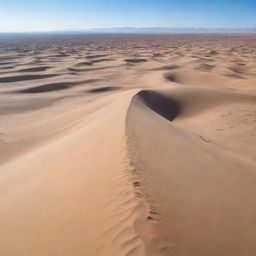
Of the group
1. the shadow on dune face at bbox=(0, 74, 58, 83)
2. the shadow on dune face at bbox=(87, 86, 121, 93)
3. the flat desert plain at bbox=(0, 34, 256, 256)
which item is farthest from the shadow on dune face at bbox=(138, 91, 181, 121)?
the shadow on dune face at bbox=(0, 74, 58, 83)

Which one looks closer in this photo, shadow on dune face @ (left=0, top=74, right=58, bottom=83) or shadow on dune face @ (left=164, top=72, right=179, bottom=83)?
shadow on dune face @ (left=164, top=72, right=179, bottom=83)

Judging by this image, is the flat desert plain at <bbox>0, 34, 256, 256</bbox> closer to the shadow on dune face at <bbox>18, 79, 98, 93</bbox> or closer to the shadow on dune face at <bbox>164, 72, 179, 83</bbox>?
the shadow on dune face at <bbox>18, 79, 98, 93</bbox>

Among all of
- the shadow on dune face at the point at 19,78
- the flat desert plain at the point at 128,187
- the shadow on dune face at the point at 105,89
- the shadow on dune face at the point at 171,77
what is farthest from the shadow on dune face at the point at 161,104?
the shadow on dune face at the point at 19,78

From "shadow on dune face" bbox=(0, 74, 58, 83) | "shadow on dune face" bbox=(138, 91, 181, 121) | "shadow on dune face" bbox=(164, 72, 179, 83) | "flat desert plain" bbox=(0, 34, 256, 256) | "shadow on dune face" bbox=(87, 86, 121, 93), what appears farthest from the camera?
"shadow on dune face" bbox=(0, 74, 58, 83)

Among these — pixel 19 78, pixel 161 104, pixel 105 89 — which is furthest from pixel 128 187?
pixel 19 78

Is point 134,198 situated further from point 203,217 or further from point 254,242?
point 254,242

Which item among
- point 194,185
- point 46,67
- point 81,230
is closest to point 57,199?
point 81,230

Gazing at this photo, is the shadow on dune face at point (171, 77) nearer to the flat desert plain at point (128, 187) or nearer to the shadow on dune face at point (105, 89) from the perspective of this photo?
the shadow on dune face at point (105, 89)

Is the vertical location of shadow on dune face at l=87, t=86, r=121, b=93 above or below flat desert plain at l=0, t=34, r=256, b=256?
below
